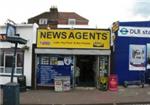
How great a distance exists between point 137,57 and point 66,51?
18.0 feet

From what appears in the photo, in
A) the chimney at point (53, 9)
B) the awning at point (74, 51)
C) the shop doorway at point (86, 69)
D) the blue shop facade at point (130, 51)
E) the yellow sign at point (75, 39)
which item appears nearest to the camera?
the awning at point (74, 51)

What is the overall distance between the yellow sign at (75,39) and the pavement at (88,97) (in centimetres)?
320

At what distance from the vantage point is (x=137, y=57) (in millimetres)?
37281

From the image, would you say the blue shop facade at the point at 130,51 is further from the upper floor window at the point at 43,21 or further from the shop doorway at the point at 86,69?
the upper floor window at the point at 43,21

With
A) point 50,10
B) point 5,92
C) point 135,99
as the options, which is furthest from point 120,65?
point 50,10

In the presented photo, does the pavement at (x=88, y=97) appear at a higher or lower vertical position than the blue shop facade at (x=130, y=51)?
lower

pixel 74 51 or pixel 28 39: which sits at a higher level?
pixel 28 39

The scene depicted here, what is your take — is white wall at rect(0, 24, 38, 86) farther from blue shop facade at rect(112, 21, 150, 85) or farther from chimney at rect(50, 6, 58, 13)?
chimney at rect(50, 6, 58, 13)

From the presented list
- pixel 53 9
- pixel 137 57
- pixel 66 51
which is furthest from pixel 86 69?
pixel 53 9

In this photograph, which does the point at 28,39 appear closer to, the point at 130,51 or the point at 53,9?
the point at 130,51

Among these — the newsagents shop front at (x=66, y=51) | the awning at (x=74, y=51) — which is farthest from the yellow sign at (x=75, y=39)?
the awning at (x=74, y=51)

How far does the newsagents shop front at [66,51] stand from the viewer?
117ft

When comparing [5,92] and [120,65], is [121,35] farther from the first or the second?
[5,92]

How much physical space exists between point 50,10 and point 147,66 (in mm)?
51996
